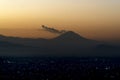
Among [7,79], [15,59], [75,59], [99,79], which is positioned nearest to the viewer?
[7,79]

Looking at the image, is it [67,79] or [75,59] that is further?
[75,59]

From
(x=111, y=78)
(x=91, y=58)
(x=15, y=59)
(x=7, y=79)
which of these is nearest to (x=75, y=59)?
(x=91, y=58)

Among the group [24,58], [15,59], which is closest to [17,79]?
[15,59]

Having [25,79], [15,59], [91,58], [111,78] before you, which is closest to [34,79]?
[25,79]

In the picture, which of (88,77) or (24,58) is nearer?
(88,77)

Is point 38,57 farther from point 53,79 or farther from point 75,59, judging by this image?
point 53,79

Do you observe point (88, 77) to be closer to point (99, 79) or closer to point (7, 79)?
point (99, 79)

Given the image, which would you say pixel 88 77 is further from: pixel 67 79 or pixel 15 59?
pixel 15 59

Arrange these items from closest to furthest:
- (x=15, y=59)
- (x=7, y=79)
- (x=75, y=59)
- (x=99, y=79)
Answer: (x=7, y=79), (x=99, y=79), (x=15, y=59), (x=75, y=59)
